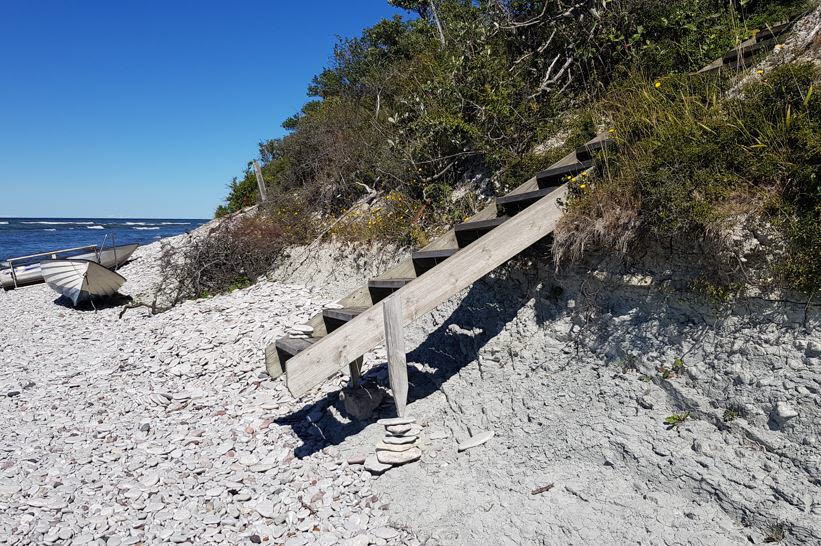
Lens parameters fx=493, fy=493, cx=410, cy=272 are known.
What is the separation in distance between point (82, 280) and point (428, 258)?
11143mm

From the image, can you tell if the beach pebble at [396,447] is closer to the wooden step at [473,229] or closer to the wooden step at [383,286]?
the wooden step at [383,286]

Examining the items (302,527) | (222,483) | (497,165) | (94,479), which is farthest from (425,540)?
(497,165)

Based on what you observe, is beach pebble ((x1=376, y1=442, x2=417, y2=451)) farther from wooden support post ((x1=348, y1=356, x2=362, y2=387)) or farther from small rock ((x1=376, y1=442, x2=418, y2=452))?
wooden support post ((x1=348, y1=356, x2=362, y2=387))

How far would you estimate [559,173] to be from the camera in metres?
5.05

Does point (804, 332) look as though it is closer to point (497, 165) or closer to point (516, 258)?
point (516, 258)

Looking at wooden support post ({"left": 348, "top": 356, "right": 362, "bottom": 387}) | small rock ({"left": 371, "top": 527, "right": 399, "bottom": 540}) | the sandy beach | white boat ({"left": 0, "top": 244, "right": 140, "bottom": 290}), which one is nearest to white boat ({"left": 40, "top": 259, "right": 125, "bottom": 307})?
the sandy beach

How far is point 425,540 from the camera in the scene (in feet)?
12.1

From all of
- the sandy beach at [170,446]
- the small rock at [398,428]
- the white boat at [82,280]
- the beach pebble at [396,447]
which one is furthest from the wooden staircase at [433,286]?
Answer: the white boat at [82,280]

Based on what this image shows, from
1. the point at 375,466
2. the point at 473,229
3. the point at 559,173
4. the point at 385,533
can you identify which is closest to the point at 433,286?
the point at 473,229

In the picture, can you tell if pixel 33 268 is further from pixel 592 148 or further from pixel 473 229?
pixel 592 148

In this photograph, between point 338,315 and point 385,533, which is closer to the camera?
point 385,533

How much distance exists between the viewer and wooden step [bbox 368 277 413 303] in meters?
4.81

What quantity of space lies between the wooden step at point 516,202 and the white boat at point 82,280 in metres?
11.4

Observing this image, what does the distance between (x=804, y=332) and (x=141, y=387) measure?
7740mm
